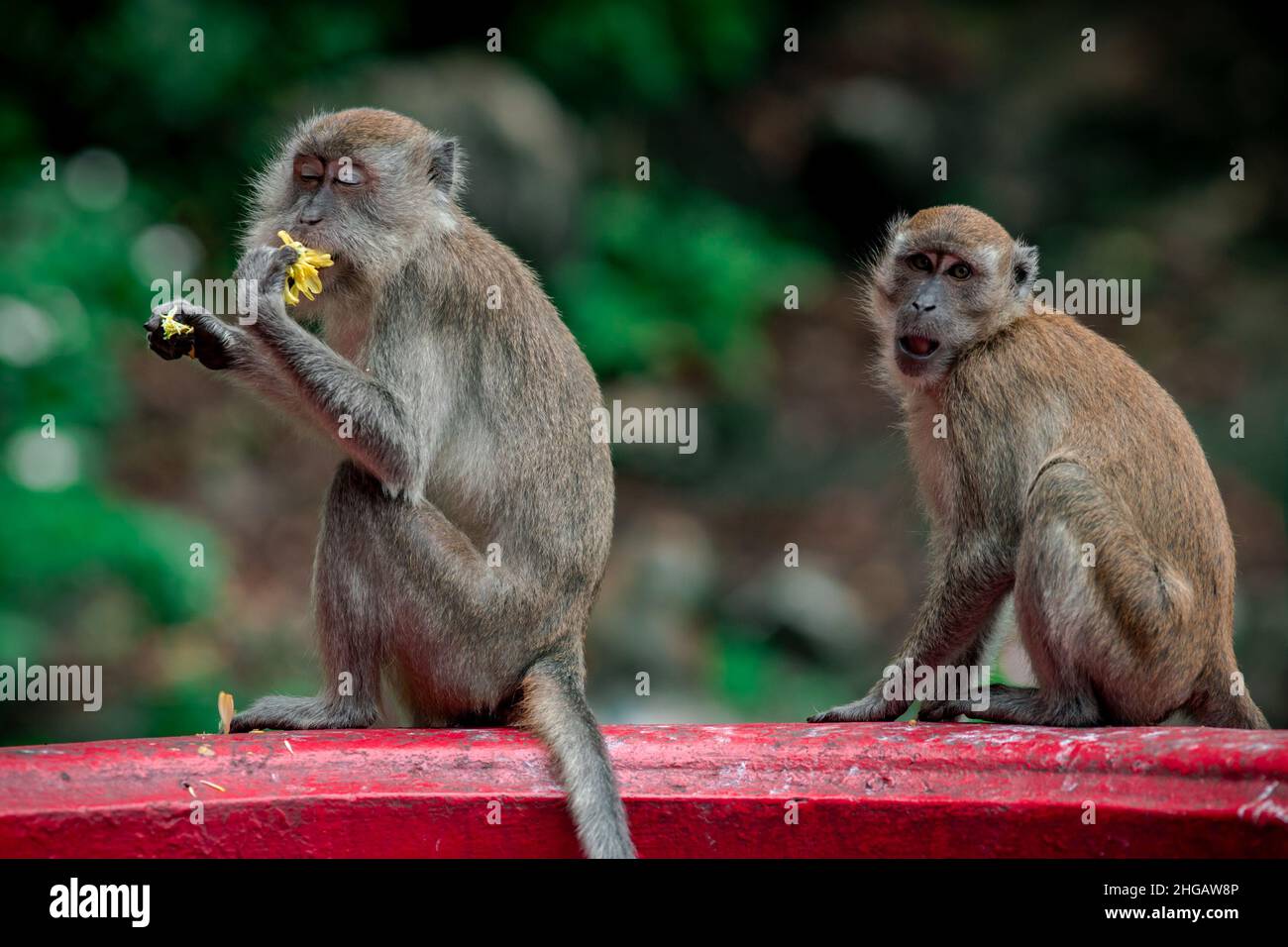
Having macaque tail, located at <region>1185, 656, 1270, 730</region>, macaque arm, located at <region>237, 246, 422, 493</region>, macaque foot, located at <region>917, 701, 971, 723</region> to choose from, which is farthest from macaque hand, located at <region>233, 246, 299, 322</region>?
macaque tail, located at <region>1185, 656, 1270, 730</region>

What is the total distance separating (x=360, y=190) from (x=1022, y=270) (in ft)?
7.72

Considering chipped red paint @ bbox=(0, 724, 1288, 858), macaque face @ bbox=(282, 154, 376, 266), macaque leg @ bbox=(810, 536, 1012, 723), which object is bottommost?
chipped red paint @ bbox=(0, 724, 1288, 858)

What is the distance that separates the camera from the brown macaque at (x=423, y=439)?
4.67 m

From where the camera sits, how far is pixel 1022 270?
545 cm

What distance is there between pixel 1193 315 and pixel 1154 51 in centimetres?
304

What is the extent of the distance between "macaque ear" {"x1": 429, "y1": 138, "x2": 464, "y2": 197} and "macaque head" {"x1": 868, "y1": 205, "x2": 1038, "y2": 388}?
1.64 metres

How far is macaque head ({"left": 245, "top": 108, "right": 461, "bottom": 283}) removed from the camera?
5.02m

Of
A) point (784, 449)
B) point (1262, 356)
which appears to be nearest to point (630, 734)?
point (784, 449)

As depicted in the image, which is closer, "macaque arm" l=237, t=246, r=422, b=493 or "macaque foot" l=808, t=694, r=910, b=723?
"macaque arm" l=237, t=246, r=422, b=493

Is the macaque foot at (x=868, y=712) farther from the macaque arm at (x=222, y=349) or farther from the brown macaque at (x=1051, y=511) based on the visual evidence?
the macaque arm at (x=222, y=349)

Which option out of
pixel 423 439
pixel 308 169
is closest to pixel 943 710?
pixel 423 439

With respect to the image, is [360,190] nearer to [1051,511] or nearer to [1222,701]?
[1051,511]

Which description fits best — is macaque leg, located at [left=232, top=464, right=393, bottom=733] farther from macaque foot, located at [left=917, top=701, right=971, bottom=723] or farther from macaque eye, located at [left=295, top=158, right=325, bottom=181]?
macaque foot, located at [left=917, top=701, right=971, bottom=723]

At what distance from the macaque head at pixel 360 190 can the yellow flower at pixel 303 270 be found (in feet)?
0.26
